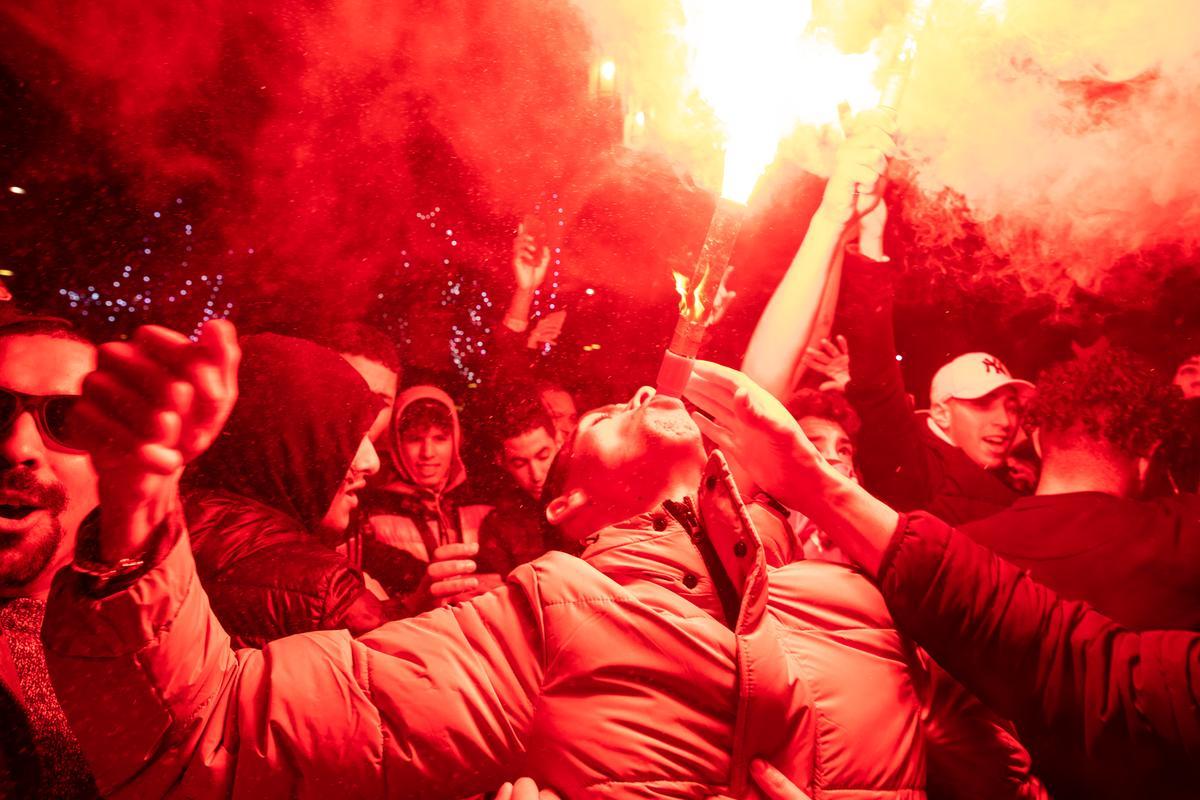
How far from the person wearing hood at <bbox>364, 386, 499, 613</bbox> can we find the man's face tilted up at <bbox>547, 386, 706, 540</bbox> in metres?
0.32

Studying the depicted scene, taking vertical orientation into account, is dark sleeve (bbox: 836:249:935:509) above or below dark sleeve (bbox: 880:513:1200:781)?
above

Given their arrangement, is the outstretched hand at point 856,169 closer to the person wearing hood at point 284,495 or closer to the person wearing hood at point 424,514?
the person wearing hood at point 424,514

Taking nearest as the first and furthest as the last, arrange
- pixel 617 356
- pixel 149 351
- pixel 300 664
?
pixel 149 351
pixel 300 664
pixel 617 356

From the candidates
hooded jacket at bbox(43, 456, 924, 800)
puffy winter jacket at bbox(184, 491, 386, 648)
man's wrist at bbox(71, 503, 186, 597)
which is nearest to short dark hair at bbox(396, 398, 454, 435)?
puffy winter jacket at bbox(184, 491, 386, 648)

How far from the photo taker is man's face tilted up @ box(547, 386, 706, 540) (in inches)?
101

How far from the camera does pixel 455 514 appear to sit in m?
2.56

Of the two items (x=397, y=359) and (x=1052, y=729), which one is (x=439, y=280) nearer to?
(x=397, y=359)

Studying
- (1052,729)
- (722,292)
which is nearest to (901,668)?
(1052,729)

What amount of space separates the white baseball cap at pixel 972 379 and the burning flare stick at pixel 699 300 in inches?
63.5

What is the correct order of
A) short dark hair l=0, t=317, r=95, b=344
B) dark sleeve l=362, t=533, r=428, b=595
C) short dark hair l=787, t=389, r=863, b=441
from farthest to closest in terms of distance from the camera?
short dark hair l=787, t=389, r=863, b=441 → dark sleeve l=362, t=533, r=428, b=595 → short dark hair l=0, t=317, r=95, b=344

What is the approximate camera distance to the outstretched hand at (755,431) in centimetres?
255

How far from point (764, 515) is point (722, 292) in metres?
1.09

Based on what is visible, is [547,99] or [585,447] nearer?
[585,447]

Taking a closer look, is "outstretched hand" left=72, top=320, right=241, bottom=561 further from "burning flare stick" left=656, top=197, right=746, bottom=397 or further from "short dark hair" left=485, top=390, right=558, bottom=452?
"burning flare stick" left=656, top=197, right=746, bottom=397
